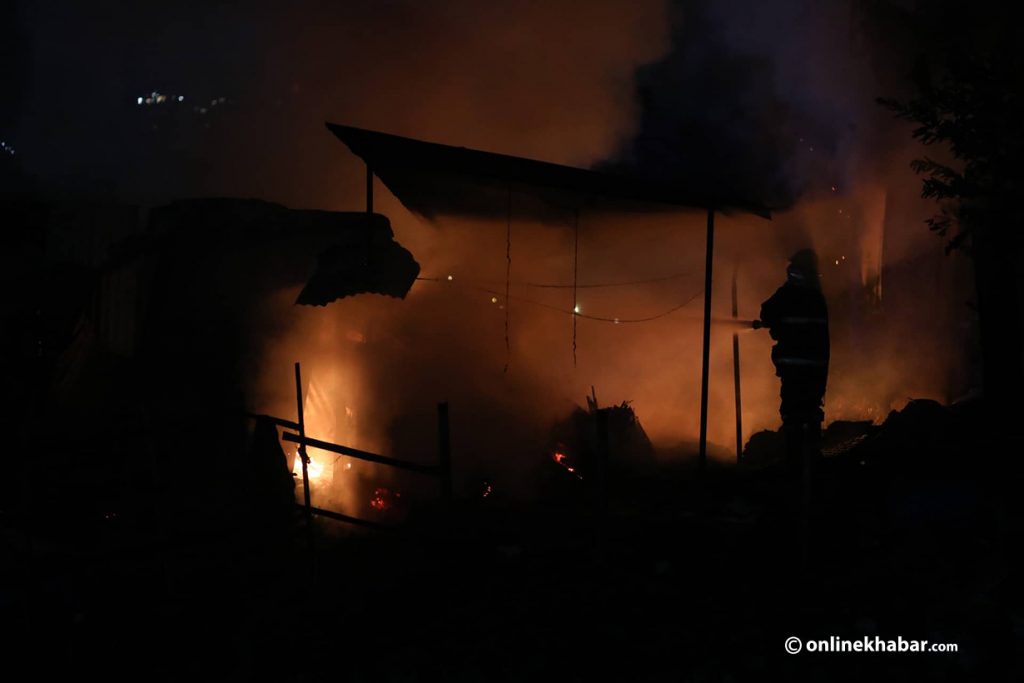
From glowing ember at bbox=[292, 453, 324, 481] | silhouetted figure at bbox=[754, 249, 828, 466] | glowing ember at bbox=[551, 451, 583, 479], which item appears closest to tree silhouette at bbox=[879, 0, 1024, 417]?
silhouetted figure at bbox=[754, 249, 828, 466]

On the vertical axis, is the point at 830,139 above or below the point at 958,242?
above

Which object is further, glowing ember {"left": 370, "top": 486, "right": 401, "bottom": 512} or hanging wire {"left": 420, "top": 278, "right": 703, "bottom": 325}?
hanging wire {"left": 420, "top": 278, "right": 703, "bottom": 325}

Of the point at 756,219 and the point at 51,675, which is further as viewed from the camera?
the point at 756,219

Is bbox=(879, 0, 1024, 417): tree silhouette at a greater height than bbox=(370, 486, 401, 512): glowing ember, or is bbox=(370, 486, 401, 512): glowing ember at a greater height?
bbox=(879, 0, 1024, 417): tree silhouette

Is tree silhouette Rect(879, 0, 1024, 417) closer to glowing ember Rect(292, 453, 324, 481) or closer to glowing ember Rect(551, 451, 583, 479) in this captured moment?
glowing ember Rect(551, 451, 583, 479)

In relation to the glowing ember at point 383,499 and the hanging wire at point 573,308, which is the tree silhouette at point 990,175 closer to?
the hanging wire at point 573,308

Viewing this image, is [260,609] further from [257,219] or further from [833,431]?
[833,431]

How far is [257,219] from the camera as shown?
8.96 metres

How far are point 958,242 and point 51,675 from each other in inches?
399

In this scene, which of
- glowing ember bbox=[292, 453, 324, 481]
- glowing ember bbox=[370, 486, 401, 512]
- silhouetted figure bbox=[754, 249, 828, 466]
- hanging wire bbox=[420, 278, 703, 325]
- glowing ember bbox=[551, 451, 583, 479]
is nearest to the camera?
silhouetted figure bbox=[754, 249, 828, 466]

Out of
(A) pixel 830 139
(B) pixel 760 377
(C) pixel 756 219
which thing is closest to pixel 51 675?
(C) pixel 756 219

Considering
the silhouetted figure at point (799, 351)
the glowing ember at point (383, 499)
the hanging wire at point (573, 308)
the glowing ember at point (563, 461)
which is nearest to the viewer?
the silhouetted figure at point (799, 351)

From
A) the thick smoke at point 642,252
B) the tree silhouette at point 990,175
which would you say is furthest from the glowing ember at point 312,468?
the tree silhouette at point 990,175

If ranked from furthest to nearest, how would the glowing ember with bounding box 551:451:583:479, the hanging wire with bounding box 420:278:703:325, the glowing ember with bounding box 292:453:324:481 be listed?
the hanging wire with bounding box 420:278:703:325, the glowing ember with bounding box 551:451:583:479, the glowing ember with bounding box 292:453:324:481
